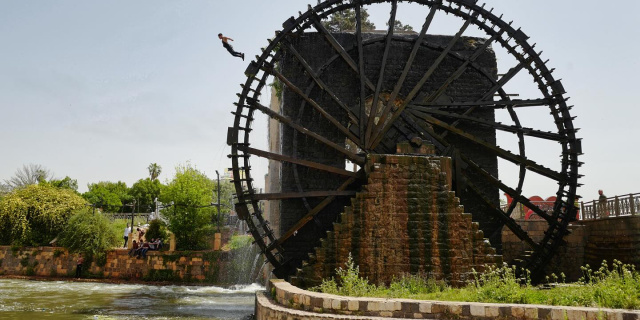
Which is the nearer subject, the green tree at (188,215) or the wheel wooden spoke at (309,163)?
the wheel wooden spoke at (309,163)

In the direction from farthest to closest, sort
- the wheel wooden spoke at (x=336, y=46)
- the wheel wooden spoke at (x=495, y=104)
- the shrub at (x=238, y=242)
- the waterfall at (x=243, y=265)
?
1. the shrub at (x=238, y=242)
2. the waterfall at (x=243, y=265)
3. the wheel wooden spoke at (x=336, y=46)
4. the wheel wooden spoke at (x=495, y=104)

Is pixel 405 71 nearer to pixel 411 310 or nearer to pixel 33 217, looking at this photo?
pixel 411 310

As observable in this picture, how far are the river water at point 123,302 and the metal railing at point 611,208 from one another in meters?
8.18

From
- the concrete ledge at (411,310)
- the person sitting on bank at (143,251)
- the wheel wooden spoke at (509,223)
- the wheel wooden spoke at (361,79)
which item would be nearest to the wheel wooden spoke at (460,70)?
the wheel wooden spoke at (361,79)

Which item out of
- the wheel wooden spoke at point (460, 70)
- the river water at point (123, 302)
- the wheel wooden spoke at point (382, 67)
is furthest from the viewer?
Answer: the wheel wooden spoke at point (460, 70)

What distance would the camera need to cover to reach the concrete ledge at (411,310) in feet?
16.0

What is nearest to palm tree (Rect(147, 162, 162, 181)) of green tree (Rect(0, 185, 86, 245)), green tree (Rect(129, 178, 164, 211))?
green tree (Rect(129, 178, 164, 211))

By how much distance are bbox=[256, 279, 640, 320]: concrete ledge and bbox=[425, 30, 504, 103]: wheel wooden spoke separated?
242 inches

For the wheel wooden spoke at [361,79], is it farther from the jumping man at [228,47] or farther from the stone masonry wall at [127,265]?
the stone masonry wall at [127,265]

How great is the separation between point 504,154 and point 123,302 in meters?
9.76

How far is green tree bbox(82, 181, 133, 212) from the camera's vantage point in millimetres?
43384

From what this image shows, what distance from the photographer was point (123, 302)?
39.0 feet

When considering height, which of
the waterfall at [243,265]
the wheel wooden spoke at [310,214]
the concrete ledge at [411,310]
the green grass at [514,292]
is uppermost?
the wheel wooden spoke at [310,214]

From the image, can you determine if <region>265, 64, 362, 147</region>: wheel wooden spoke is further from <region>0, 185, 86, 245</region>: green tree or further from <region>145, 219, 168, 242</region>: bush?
<region>0, 185, 86, 245</region>: green tree
